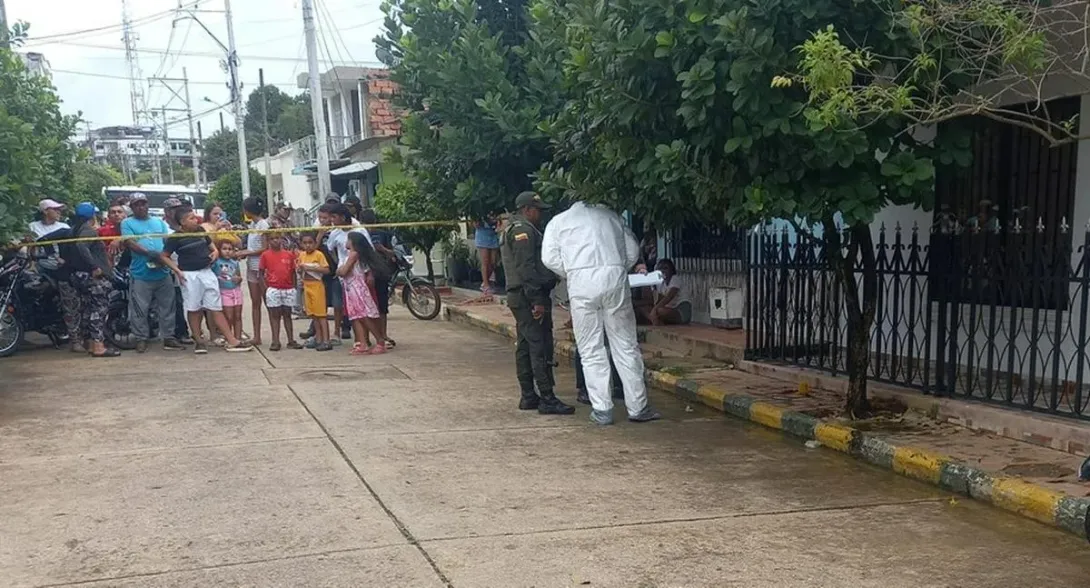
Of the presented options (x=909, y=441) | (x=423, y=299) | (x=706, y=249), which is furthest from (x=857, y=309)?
(x=423, y=299)

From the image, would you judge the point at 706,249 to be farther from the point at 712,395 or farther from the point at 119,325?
the point at 119,325

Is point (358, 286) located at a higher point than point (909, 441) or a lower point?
higher

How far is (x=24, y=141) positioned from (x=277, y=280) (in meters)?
3.20

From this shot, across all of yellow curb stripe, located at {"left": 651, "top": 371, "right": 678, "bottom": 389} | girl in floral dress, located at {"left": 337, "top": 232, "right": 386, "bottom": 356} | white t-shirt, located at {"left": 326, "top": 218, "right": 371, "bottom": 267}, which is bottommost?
yellow curb stripe, located at {"left": 651, "top": 371, "right": 678, "bottom": 389}

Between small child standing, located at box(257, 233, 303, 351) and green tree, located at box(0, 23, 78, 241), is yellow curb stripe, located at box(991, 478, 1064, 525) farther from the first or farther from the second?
small child standing, located at box(257, 233, 303, 351)

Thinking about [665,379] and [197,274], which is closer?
[665,379]

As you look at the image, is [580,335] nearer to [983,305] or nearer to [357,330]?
[983,305]

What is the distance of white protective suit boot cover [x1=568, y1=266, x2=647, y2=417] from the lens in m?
6.74

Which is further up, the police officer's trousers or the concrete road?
the police officer's trousers

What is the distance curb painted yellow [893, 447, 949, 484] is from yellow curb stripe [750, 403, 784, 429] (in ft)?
3.77

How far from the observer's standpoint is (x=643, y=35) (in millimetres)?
5648

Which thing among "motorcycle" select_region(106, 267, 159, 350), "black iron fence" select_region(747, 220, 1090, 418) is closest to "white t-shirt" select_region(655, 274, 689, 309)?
"black iron fence" select_region(747, 220, 1090, 418)

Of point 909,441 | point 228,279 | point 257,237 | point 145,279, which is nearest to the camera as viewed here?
point 909,441

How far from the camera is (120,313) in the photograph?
10578mm
